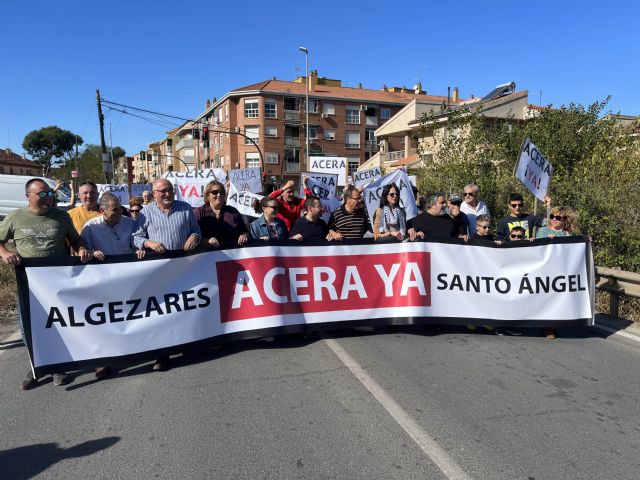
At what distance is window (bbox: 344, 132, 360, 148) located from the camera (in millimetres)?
60438

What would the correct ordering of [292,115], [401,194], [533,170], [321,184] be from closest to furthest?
[533,170] → [401,194] → [321,184] → [292,115]

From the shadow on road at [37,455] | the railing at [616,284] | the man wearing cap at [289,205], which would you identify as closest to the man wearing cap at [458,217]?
the railing at [616,284]

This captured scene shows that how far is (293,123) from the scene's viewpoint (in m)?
58.6

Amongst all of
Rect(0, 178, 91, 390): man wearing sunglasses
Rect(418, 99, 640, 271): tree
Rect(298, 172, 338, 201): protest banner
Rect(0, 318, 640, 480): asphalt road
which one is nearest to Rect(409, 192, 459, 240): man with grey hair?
Rect(0, 318, 640, 480): asphalt road

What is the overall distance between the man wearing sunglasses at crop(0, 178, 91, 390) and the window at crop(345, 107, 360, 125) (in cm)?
5766

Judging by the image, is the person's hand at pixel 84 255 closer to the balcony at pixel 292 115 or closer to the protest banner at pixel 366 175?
the protest banner at pixel 366 175

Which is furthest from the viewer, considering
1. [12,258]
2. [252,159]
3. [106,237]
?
[252,159]

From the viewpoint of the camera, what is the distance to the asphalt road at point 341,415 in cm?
304

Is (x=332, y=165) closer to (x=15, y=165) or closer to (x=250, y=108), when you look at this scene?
(x=250, y=108)

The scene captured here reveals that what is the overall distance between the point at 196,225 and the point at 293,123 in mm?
55221

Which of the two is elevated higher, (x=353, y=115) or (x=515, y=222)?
(x=353, y=115)

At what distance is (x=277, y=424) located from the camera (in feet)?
11.7

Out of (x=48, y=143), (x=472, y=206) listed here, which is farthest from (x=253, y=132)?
(x=48, y=143)

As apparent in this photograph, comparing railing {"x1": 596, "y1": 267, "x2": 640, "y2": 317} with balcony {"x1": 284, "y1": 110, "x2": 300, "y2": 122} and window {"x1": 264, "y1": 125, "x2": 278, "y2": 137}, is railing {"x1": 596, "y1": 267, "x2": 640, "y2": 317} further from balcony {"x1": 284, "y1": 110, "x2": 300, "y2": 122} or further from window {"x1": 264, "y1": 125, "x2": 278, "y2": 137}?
balcony {"x1": 284, "y1": 110, "x2": 300, "y2": 122}
